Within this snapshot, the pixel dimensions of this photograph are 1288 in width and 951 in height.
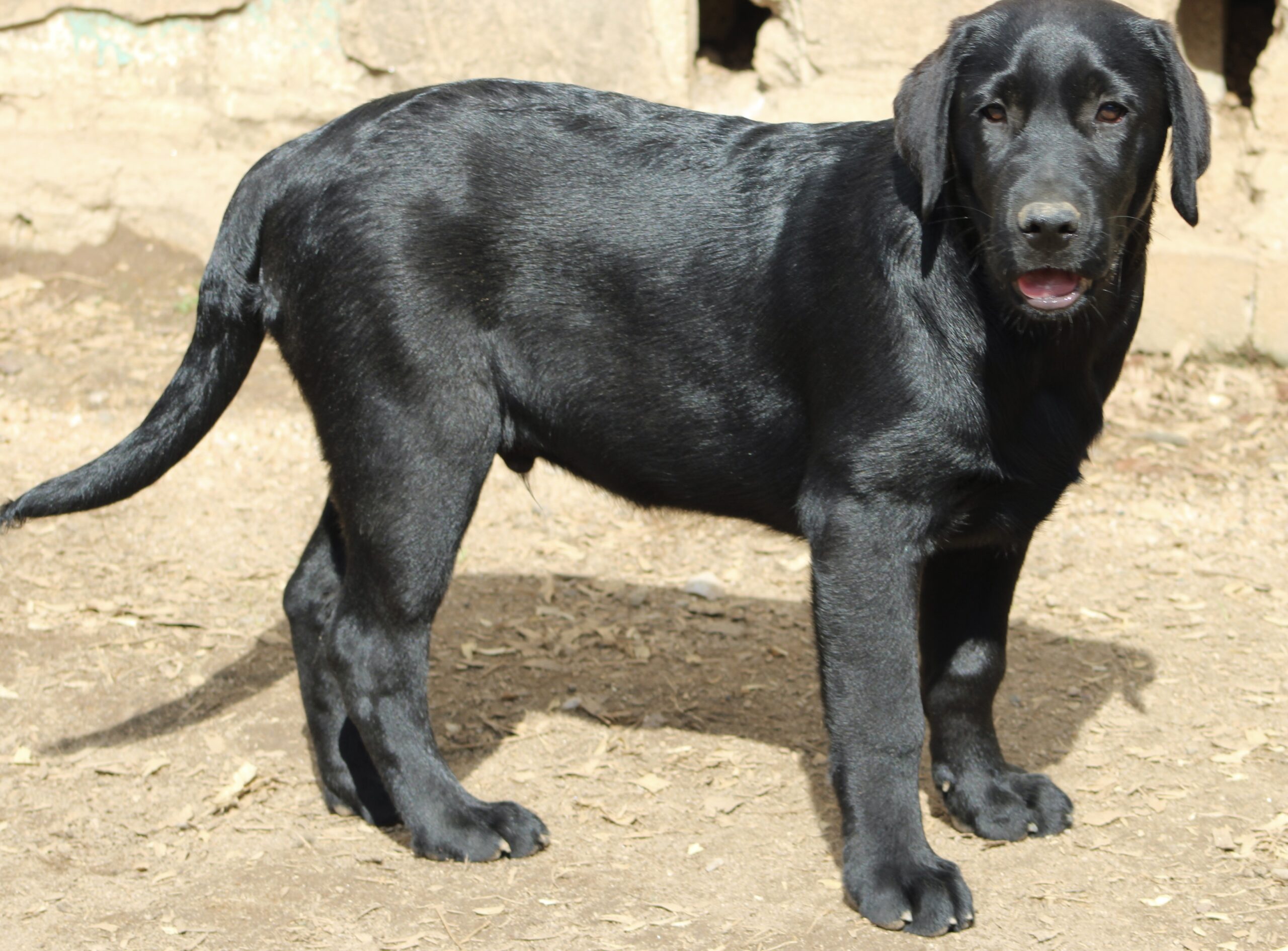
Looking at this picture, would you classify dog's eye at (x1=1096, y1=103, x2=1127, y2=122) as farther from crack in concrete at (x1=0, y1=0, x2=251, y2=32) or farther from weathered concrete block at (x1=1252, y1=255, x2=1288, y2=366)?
crack in concrete at (x1=0, y1=0, x2=251, y2=32)

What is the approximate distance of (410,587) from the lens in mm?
3676

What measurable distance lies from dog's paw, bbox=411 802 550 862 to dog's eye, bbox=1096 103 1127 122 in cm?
213

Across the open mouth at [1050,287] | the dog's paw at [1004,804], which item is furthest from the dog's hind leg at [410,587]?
the open mouth at [1050,287]

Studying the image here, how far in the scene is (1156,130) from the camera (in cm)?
323

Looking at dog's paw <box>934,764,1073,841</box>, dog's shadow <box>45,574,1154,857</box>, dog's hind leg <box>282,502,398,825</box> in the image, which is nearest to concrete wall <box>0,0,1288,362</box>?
dog's shadow <box>45,574,1154,857</box>

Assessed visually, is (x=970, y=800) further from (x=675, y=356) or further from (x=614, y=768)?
(x=675, y=356)

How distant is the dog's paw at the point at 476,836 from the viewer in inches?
147

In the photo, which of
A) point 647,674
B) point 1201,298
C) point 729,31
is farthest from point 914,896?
point 729,31

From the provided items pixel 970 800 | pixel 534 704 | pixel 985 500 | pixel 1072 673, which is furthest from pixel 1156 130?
pixel 534 704

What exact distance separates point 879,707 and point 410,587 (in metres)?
1.15

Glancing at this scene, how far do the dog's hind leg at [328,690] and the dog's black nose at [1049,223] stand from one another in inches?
75.6

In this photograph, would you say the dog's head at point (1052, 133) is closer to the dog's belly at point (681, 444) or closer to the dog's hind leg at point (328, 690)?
the dog's belly at point (681, 444)

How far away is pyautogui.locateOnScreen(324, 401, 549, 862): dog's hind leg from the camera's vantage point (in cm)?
362

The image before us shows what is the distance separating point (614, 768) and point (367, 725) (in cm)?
80
